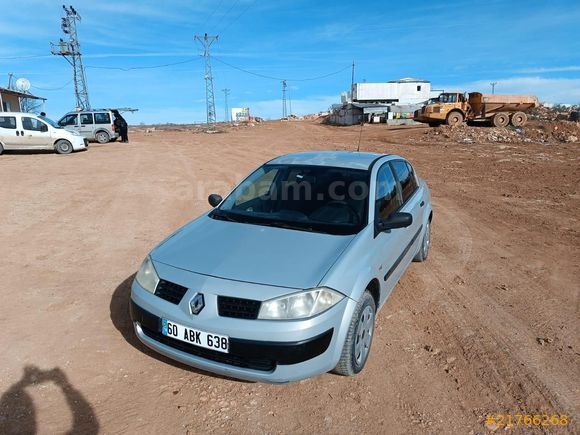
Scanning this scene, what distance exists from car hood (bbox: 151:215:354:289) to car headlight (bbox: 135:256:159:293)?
0.08 meters

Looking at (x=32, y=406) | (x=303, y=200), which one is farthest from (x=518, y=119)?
(x=32, y=406)

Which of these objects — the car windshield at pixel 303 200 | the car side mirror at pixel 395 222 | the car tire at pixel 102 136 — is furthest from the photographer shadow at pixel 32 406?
the car tire at pixel 102 136

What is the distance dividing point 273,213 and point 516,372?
229cm

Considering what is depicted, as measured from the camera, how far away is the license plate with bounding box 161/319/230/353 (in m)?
2.53

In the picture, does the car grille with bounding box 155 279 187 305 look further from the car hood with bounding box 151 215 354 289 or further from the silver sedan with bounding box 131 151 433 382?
the car hood with bounding box 151 215 354 289

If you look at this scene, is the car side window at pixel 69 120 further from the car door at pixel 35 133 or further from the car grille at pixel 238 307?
the car grille at pixel 238 307

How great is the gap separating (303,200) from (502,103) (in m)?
29.7

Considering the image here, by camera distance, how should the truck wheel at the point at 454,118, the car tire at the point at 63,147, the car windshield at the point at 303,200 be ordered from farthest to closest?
the truck wheel at the point at 454,118 → the car tire at the point at 63,147 → the car windshield at the point at 303,200

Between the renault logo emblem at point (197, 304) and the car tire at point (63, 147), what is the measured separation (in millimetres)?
16913

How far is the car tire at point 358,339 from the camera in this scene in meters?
2.77

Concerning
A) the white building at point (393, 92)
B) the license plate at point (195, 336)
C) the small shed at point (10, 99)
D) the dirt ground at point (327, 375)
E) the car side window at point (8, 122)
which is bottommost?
the dirt ground at point (327, 375)

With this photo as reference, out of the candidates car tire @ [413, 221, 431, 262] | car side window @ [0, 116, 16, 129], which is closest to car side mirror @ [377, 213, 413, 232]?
car tire @ [413, 221, 431, 262]

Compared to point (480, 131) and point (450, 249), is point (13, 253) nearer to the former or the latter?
point (450, 249)

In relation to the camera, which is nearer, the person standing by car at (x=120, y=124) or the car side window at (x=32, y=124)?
the car side window at (x=32, y=124)
